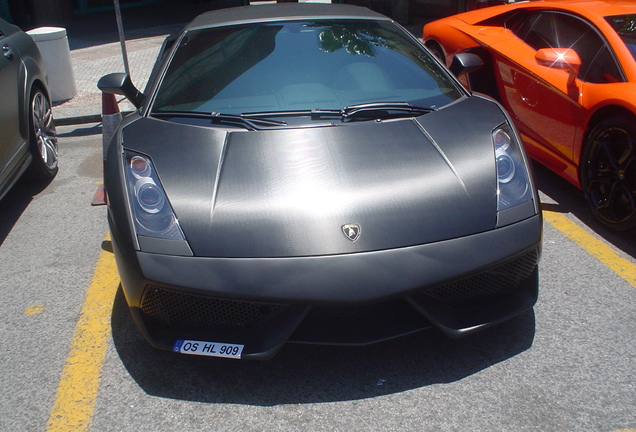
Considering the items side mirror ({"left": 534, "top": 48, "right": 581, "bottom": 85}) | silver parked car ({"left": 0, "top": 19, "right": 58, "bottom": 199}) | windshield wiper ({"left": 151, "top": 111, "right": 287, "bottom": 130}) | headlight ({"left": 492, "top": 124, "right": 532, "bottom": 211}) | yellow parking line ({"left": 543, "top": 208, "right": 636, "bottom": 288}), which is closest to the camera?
headlight ({"left": 492, "top": 124, "right": 532, "bottom": 211})

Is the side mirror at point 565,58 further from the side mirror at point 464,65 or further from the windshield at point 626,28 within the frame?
the side mirror at point 464,65

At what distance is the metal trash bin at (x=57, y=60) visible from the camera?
7246mm

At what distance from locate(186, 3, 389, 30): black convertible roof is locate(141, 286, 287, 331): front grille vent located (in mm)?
1907

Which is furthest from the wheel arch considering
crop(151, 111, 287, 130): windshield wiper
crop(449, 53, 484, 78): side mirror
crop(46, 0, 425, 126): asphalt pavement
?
crop(46, 0, 425, 126): asphalt pavement

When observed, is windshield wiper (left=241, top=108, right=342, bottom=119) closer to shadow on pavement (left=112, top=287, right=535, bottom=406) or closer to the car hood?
the car hood

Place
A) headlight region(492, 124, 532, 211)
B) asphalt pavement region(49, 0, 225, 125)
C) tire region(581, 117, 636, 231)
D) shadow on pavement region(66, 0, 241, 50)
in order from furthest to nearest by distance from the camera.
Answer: shadow on pavement region(66, 0, 241, 50), asphalt pavement region(49, 0, 225, 125), tire region(581, 117, 636, 231), headlight region(492, 124, 532, 211)

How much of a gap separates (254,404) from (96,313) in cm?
112

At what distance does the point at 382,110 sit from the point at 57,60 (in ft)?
18.6

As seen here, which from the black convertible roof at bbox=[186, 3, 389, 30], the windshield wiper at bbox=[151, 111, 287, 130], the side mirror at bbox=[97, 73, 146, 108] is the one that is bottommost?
the side mirror at bbox=[97, 73, 146, 108]

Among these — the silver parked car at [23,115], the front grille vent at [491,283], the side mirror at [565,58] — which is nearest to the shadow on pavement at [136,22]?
the silver parked car at [23,115]

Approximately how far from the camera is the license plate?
2.33 metres

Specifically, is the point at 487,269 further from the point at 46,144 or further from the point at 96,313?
the point at 46,144

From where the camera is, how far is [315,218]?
239 centimetres

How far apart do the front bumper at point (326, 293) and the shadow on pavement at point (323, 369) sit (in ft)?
0.76
